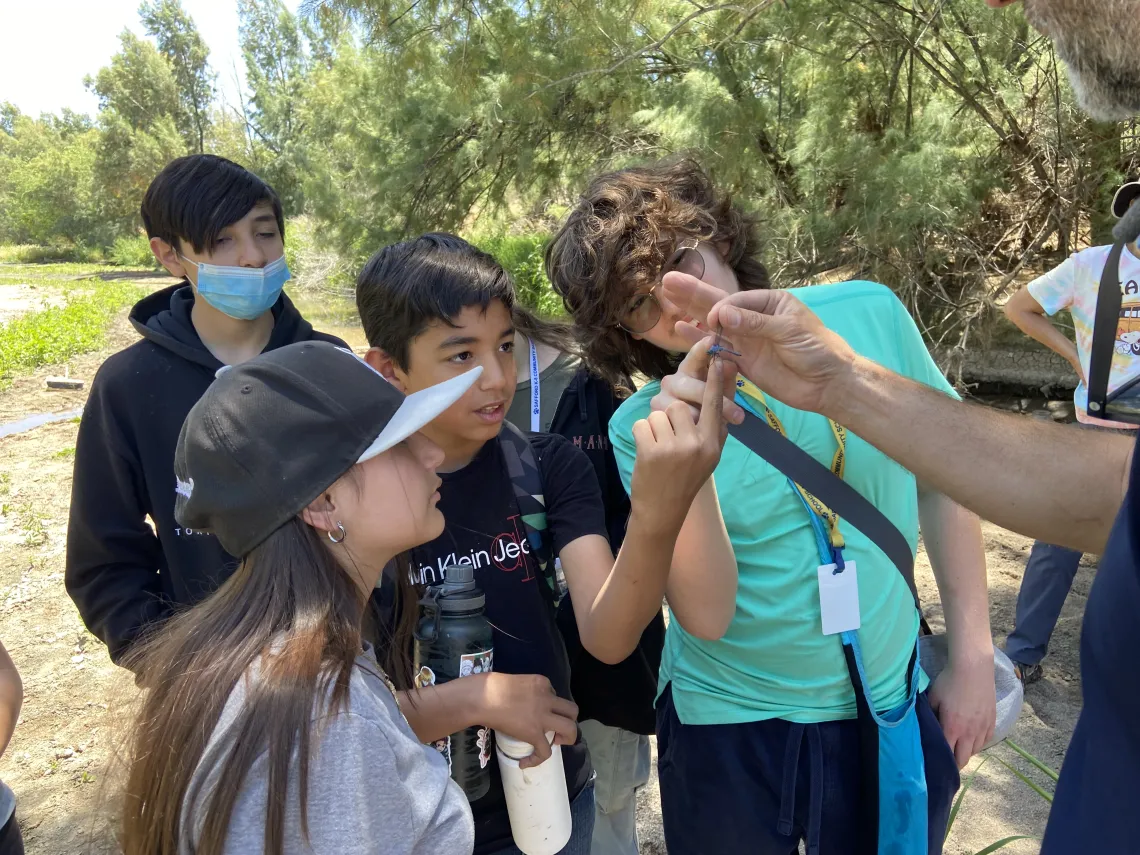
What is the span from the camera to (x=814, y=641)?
4.66 ft

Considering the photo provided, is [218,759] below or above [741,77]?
below

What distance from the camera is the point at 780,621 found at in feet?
4.69

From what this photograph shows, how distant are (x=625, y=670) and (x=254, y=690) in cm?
104

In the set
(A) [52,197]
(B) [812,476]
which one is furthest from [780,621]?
(A) [52,197]

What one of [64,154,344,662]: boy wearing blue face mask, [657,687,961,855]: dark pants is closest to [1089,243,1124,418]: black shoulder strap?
[657,687,961,855]: dark pants

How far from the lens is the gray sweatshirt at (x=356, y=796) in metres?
0.94

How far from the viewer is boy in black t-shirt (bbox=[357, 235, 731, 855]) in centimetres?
126

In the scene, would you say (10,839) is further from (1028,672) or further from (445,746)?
(1028,672)

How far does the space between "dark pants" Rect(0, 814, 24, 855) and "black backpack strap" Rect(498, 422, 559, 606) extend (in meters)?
1.07

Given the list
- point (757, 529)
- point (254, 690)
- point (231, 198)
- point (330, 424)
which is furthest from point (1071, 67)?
point (231, 198)

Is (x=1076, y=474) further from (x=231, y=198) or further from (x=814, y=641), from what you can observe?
(x=231, y=198)

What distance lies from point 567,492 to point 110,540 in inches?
41.1

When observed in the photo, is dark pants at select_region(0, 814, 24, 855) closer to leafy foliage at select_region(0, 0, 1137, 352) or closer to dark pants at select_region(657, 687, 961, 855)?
dark pants at select_region(657, 687, 961, 855)

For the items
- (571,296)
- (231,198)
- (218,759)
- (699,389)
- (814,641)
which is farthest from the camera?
(231,198)
